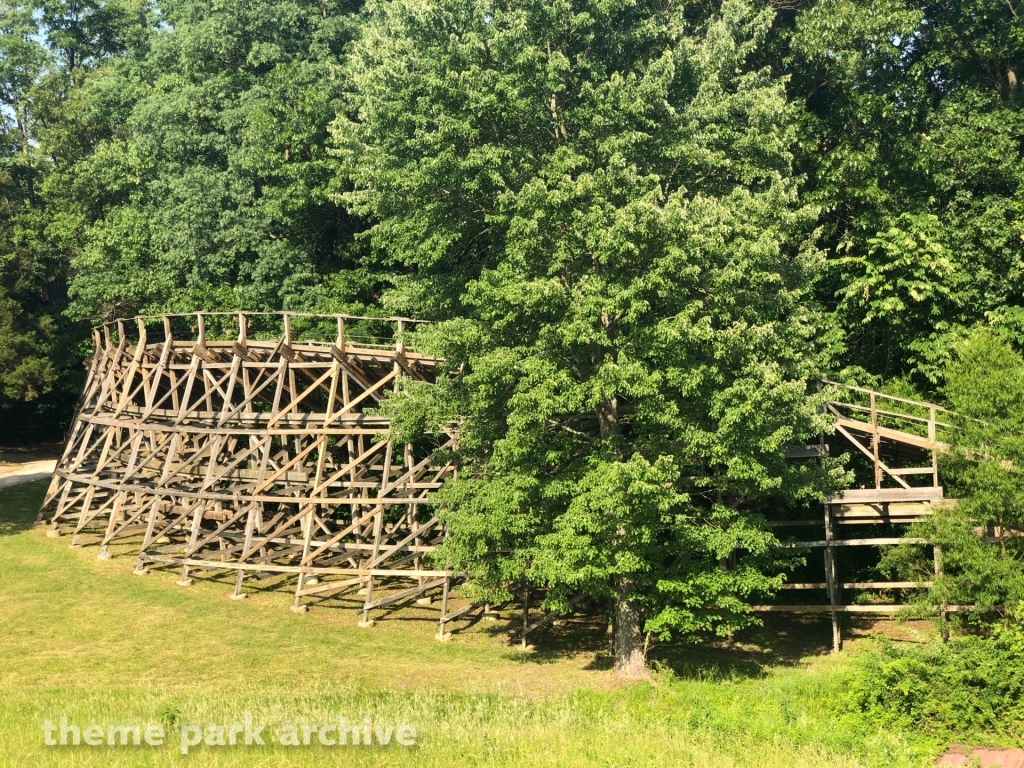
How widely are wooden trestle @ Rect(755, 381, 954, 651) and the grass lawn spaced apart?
1.65 metres

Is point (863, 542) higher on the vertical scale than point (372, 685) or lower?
higher

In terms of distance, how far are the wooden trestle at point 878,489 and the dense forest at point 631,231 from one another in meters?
0.93

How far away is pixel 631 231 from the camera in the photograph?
50.5 ft

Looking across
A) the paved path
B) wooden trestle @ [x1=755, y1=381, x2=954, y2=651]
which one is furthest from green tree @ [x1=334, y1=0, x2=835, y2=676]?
the paved path

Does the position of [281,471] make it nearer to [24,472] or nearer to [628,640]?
[628,640]

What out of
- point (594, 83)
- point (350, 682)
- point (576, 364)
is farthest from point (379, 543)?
point (594, 83)

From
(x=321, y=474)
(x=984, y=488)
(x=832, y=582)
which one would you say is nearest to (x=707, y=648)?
(x=832, y=582)

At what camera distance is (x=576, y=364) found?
670 inches

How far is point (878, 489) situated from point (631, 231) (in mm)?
7264

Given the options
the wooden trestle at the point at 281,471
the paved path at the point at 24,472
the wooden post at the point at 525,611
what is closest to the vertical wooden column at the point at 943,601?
the wooden post at the point at 525,611

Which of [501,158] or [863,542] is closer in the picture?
[501,158]

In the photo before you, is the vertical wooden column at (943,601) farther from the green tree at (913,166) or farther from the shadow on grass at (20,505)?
the shadow on grass at (20,505)

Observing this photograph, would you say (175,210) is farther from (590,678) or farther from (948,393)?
(948,393)

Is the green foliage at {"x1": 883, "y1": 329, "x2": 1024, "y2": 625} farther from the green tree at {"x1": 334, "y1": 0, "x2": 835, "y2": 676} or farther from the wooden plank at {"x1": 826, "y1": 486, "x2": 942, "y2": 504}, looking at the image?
the green tree at {"x1": 334, "y1": 0, "x2": 835, "y2": 676}
